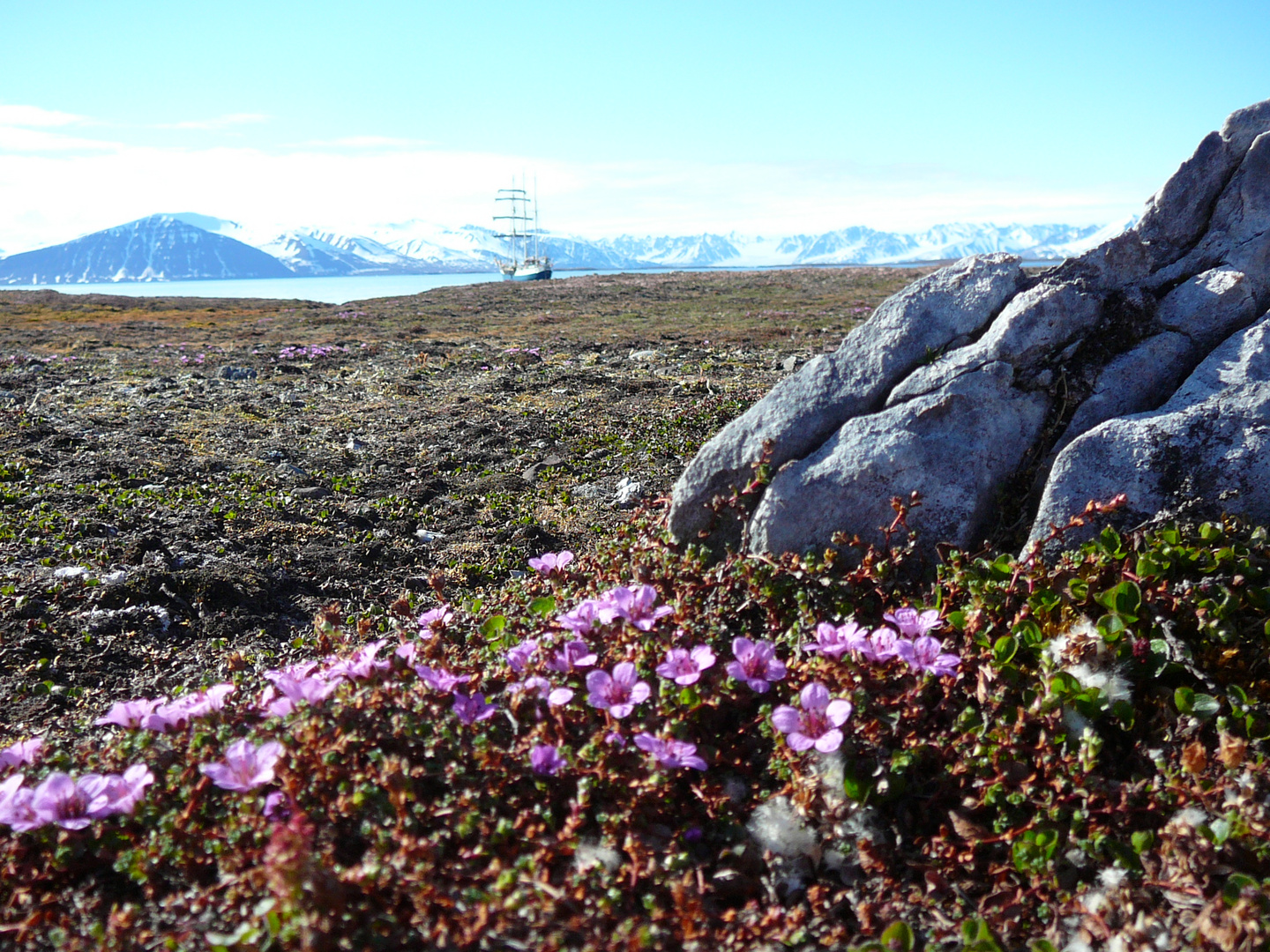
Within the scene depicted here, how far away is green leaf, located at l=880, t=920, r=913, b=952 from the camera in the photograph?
7.22 ft

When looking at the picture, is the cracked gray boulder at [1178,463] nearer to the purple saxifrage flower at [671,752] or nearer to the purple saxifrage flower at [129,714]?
the purple saxifrage flower at [671,752]

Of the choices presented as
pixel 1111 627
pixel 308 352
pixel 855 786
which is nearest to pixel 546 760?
pixel 855 786

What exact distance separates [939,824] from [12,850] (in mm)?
3043

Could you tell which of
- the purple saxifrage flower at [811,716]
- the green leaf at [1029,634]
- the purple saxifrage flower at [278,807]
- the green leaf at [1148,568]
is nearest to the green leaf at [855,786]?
the purple saxifrage flower at [811,716]

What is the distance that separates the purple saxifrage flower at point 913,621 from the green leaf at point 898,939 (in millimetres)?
1241

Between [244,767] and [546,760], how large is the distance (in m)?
0.96

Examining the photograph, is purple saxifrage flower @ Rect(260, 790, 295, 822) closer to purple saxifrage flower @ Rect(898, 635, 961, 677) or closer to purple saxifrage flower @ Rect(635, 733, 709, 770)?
purple saxifrage flower @ Rect(635, 733, 709, 770)

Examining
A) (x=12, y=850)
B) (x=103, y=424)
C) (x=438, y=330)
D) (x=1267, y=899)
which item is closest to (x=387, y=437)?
(x=103, y=424)

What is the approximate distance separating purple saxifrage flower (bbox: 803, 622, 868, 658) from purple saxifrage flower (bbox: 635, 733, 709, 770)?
662mm

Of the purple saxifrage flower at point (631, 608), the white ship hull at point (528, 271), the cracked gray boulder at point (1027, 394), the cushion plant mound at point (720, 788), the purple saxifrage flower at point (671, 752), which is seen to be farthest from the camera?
Answer: the white ship hull at point (528, 271)

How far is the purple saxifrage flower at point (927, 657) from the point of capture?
3003 millimetres

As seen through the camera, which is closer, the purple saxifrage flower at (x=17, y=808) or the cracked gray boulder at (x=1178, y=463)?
the purple saxifrage flower at (x=17, y=808)

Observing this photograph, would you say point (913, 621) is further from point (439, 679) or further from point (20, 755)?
point (20, 755)

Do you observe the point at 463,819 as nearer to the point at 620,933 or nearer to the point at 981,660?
the point at 620,933
